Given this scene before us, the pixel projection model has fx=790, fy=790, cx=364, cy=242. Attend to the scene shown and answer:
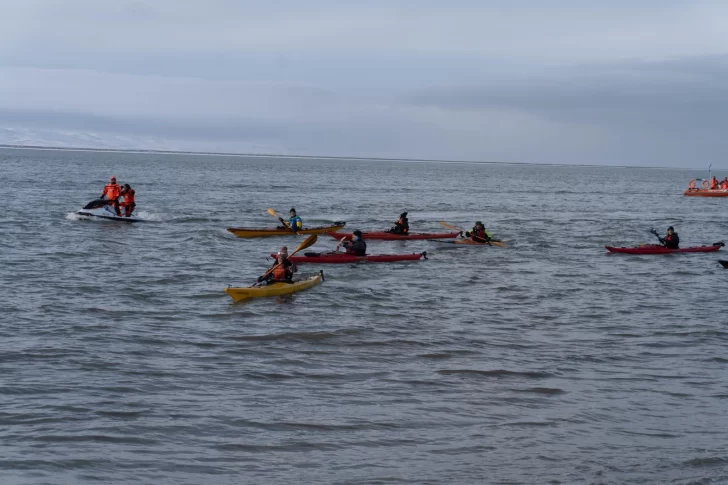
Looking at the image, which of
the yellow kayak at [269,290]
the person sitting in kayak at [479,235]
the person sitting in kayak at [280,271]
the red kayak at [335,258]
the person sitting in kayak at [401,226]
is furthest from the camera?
the person sitting in kayak at [401,226]

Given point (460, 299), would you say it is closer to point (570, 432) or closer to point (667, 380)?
Result: point (667, 380)

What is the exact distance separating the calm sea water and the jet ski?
31.7 feet

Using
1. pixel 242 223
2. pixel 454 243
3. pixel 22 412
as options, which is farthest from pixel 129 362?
pixel 242 223

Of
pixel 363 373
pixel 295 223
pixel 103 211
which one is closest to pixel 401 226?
pixel 295 223

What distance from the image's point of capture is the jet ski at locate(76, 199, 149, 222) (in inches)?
1555

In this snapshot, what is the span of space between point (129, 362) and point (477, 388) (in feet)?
20.3

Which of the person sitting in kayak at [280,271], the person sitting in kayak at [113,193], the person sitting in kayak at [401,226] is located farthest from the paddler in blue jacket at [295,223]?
the person sitting in kayak at [280,271]

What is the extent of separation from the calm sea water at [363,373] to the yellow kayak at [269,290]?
248 millimetres

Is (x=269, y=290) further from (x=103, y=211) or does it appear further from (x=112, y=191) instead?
(x=103, y=211)

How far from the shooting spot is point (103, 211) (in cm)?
3981

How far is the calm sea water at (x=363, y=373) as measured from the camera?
9938mm

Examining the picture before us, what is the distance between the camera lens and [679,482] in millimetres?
9367

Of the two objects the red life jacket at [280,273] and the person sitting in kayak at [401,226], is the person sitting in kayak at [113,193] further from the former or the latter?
the red life jacket at [280,273]

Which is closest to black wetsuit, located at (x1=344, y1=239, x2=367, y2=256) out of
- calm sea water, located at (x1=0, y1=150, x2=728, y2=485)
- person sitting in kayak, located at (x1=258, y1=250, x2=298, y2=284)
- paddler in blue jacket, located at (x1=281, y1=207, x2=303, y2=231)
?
calm sea water, located at (x1=0, y1=150, x2=728, y2=485)
